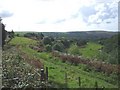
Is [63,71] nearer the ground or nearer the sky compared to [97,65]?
nearer the ground

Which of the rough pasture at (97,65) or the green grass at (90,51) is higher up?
the green grass at (90,51)

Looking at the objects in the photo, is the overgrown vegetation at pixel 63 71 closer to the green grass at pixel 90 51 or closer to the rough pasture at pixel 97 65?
the rough pasture at pixel 97 65

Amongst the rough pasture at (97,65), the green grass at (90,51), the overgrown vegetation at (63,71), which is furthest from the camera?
the green grass at (90,51)

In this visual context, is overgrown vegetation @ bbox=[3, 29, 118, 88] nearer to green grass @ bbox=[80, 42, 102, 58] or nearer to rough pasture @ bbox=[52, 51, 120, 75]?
rough pasture @ bbox=[52, 51, 120, 75]

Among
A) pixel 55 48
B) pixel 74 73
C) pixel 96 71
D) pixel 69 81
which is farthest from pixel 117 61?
pixel 55 48

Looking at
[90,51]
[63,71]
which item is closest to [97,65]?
[63,71]

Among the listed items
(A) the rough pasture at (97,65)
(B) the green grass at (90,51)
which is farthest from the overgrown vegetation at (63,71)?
(B) the green grass at (90,51)

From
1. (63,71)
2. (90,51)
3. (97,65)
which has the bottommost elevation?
(63,71)

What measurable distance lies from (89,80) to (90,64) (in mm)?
3214

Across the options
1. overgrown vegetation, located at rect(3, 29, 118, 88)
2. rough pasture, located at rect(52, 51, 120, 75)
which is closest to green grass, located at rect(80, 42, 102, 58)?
overgrown vegetation, located at rect(3, 29, 118, 88)

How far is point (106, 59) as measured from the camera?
55.4 ft

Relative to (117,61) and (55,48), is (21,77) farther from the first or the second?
(55,48)

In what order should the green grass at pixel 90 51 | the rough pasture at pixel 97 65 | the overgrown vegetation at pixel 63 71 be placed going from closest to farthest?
the overgrown vegetation at pixel 63 71 < the rough pasture at pixel 97 65 < the green grass at pixel 90 51

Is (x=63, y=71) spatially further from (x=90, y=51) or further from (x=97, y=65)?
(x=90, y=51)
